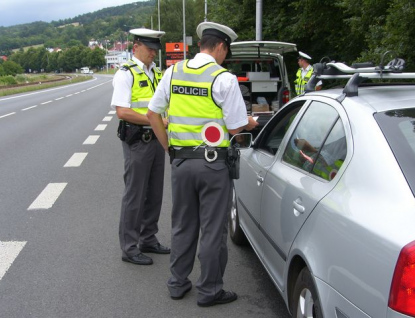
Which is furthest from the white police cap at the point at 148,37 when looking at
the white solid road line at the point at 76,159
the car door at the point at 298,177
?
the white solid road line at the point at 76,159

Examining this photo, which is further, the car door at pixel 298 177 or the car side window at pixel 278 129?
the car side window at pixel 278 129

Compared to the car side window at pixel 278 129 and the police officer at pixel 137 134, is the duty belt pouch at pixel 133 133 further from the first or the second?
the car side window at pixel 278 129

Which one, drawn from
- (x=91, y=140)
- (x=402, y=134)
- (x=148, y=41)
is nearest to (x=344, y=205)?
(x=402, y=134)

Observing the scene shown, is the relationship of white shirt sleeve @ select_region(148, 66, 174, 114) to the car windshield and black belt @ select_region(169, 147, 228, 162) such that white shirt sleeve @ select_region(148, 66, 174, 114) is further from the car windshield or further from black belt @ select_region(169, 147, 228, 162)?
the car windshield

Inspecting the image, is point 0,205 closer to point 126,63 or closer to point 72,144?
point 126,63

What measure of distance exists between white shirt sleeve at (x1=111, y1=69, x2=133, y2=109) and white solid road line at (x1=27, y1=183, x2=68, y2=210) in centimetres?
247

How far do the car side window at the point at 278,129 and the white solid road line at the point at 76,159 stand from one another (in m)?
5.46

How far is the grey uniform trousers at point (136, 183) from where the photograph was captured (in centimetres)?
423

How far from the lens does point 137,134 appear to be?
13.8ft

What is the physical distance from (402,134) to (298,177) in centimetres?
75

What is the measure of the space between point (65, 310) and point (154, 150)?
4.95 feet

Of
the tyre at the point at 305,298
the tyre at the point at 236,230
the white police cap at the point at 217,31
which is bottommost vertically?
the tyre at the point at 236,230

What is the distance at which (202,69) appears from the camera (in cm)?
323

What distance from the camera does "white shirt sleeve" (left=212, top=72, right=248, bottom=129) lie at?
3.21 meters
